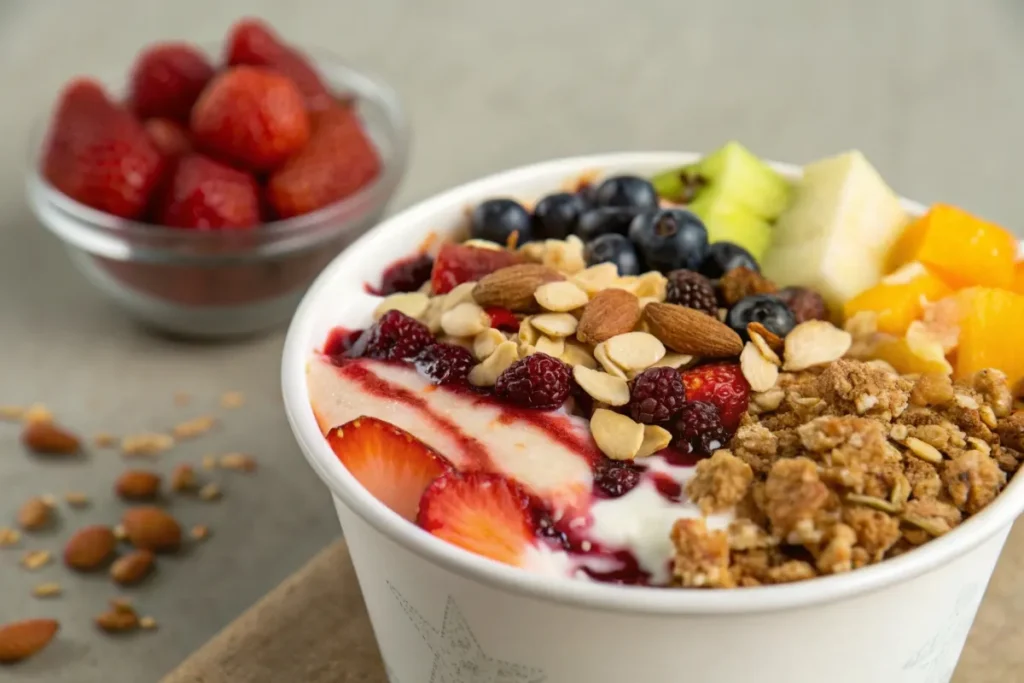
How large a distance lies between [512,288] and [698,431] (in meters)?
0.35

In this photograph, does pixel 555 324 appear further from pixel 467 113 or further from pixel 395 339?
pixel 467 113

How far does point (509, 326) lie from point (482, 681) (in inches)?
19.2

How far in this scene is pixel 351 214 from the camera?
2561mm

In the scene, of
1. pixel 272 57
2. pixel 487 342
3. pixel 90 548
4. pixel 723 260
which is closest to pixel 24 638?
pixel 90 548

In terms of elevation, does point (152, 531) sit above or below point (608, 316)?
below

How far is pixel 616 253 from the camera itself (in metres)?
1.74

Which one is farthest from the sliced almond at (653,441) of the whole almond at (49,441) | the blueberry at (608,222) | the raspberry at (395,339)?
the whole almond at (49,441)

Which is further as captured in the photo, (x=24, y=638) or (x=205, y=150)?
(x=205, y=150)

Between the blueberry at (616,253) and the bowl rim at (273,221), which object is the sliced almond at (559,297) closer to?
the blueberry at (616,253)

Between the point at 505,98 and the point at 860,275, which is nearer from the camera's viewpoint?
the point at 860,275

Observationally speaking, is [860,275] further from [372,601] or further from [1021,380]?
[372,601]

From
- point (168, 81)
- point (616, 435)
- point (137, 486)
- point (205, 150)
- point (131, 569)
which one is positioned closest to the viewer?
point (616, 435)

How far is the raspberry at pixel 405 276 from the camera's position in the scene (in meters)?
1.80

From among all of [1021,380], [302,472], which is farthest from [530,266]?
[302,472]
